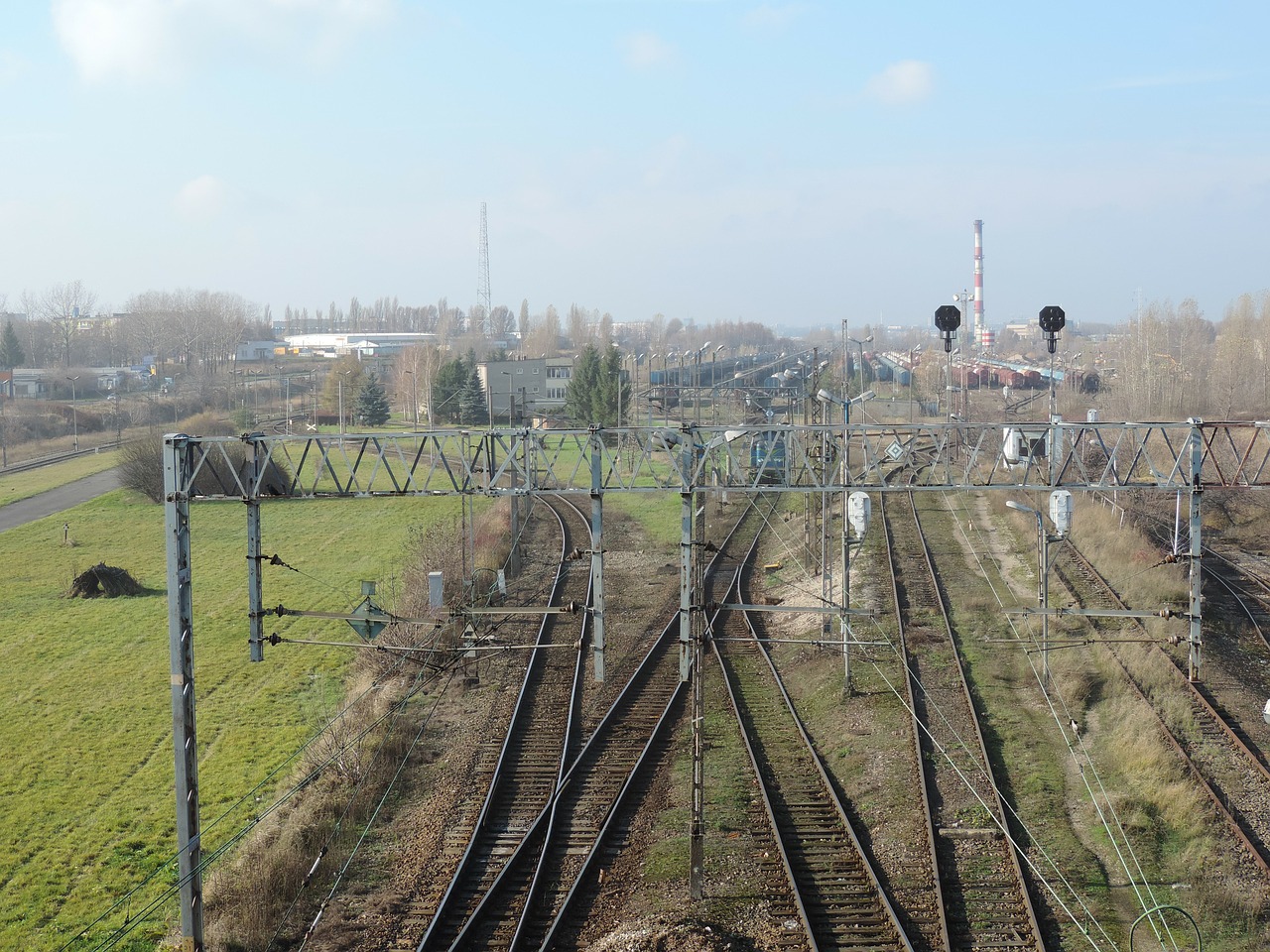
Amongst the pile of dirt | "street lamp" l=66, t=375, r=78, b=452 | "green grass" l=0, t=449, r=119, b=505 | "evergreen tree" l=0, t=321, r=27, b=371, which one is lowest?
the pile of dirt

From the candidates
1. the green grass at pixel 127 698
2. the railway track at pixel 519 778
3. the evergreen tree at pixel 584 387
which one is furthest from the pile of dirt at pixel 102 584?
the evergreen tree at pixel 584 387

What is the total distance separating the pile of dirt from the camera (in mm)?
25453

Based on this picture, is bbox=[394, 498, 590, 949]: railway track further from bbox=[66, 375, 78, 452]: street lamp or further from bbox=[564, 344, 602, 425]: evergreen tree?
bbox=[66, 375, 78, 452]: street lamp

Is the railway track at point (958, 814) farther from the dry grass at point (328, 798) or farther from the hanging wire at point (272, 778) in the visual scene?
the hanging wire at point (272, 778)

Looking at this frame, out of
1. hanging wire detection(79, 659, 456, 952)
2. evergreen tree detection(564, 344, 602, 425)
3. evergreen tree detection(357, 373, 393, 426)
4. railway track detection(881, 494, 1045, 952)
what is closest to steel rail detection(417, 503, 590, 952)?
hanging wire detection(79, 659, 456, 952)

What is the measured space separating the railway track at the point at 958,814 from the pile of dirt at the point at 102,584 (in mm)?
17430

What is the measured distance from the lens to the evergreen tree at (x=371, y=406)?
47713mm

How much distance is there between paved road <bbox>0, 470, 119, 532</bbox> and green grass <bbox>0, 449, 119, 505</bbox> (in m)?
0.48

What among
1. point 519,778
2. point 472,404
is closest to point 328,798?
point 519,778

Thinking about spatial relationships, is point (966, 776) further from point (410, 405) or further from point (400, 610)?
point (410, 405)

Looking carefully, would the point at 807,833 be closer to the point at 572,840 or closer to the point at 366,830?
the point at 572,840

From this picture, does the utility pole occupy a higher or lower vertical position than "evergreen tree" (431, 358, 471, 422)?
lower

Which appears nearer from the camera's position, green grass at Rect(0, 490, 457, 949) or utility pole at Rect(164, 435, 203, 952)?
utility pole at Rect(164, 435, 203, 952)

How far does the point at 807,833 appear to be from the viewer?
11.8 m
